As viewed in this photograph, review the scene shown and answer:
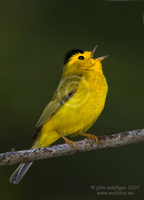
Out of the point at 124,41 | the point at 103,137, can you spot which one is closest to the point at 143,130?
the point at 103,137

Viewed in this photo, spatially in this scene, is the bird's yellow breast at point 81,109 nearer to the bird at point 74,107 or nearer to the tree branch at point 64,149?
the bird at point 74,107

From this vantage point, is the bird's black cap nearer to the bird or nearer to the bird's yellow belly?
the bird

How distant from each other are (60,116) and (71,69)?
0.78 m

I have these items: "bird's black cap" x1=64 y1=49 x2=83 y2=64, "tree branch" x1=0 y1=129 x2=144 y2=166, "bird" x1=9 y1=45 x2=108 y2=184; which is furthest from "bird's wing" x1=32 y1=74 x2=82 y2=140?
"tree branch" x1=0 y1=129 x2=144 y2=166

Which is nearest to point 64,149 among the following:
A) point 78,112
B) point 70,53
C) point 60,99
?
point 78,112

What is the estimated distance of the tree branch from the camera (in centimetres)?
263

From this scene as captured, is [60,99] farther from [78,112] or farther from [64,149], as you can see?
[64,149]

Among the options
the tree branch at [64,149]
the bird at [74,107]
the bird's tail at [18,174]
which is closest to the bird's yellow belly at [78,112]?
the bird at [74,107]

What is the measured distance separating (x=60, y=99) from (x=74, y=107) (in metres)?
0.26

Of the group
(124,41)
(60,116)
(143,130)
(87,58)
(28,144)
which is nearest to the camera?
(143,130)

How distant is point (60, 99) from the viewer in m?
3.43

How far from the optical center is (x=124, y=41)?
4598 mm

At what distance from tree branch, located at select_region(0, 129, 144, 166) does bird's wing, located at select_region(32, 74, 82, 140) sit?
1.47 ft

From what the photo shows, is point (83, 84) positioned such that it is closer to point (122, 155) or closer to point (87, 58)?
point (87, 58)
